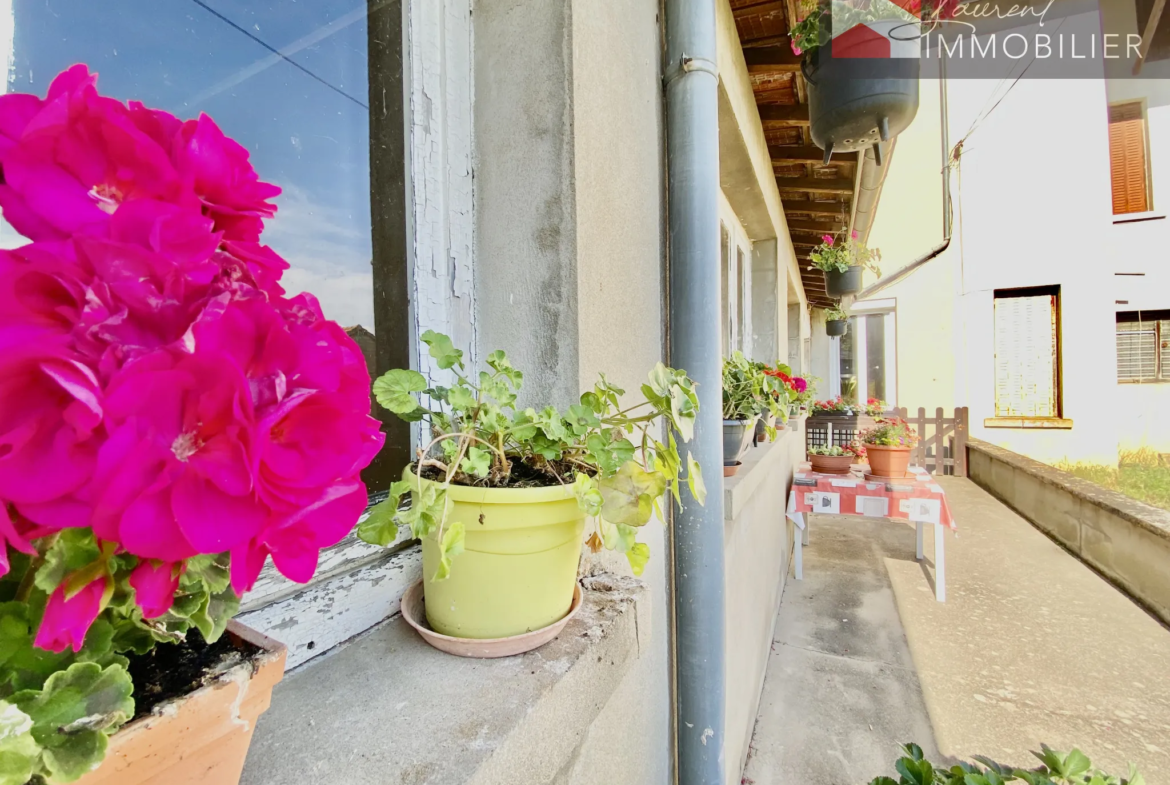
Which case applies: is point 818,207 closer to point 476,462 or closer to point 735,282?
point 735,282

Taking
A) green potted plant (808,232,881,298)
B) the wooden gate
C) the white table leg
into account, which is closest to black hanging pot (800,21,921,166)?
the white table leg

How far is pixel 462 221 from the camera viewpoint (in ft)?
3.03

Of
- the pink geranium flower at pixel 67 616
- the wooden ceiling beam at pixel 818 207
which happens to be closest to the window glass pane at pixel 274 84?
the pink geranium flower at pixel 67 616

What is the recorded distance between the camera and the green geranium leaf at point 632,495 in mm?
689

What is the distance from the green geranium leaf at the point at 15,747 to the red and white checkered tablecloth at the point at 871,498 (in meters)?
4.03

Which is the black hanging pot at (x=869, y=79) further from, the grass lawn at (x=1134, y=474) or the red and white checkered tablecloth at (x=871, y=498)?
the grass lawn at (x=1134, y=474)

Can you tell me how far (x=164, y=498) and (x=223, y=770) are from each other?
0.25 meters

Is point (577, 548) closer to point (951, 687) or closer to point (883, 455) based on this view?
point (951, 687)

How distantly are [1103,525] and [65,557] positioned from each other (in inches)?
230

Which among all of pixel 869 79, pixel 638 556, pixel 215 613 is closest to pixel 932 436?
pixel 869 79

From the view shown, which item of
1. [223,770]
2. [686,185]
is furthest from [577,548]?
[686,185]

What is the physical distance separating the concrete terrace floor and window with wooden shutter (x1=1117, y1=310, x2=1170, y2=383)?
569 cm

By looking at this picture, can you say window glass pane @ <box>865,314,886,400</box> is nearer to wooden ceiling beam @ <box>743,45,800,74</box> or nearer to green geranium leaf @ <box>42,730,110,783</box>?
wooden ceiling beam @ <box>743,45,800,74</box>

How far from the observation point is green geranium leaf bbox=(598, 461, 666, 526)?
69 centimetres
